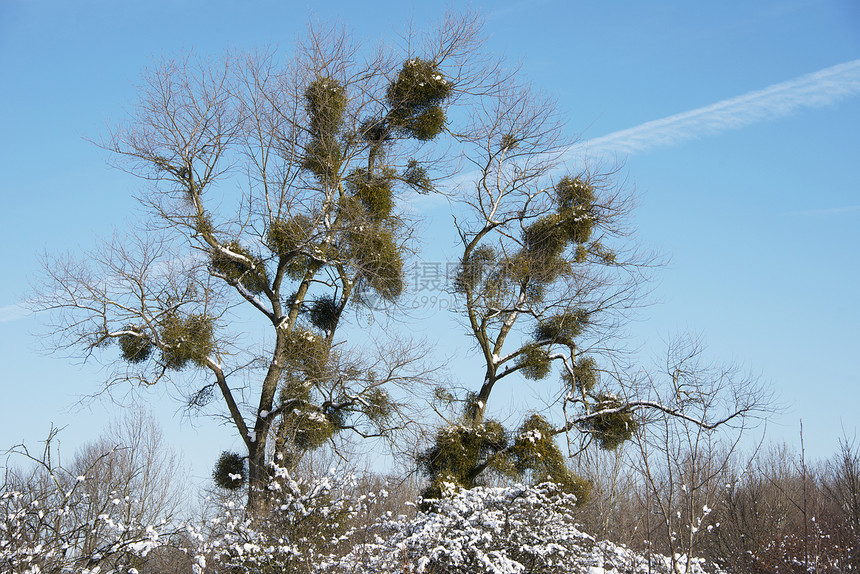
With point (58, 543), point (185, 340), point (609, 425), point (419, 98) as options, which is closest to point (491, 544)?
point (609, 425)

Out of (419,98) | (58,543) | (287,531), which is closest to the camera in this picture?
(58,543)

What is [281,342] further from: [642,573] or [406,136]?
[642,573]

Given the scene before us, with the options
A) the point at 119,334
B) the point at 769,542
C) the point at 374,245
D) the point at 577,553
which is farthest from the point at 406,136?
the point at 769,542

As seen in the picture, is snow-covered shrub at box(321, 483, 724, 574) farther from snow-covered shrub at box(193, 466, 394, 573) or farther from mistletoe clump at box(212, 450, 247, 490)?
mistletoe clump at box(212, 450, 247, 490)

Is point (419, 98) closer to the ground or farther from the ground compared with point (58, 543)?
farther from the ground

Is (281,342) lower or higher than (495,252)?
lower

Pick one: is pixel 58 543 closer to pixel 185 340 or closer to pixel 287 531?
pixel 287 531

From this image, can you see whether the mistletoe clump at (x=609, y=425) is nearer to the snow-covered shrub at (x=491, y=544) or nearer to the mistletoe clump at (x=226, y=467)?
the snow-covered shrub at (x=491, y=544)

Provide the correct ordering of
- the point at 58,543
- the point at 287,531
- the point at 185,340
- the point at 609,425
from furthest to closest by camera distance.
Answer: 1. the point at 609,425
2. the point at 185,340
3. the point at 287,531
4. the point at 58,543

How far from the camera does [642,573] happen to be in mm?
8938

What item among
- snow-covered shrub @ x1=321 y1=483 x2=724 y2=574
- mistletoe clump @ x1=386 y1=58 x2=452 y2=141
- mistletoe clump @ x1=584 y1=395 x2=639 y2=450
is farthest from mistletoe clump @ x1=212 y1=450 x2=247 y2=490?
mistletoe clump @ x1=386 y1=58 x2=452 y2=141

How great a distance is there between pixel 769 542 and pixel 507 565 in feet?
24.4

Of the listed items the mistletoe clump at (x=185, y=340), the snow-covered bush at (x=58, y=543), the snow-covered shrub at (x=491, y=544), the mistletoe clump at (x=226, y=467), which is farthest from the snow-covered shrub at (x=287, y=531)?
the mistletoe clump at (x=185, y=340)

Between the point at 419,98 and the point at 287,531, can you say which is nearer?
the point at 287,531
